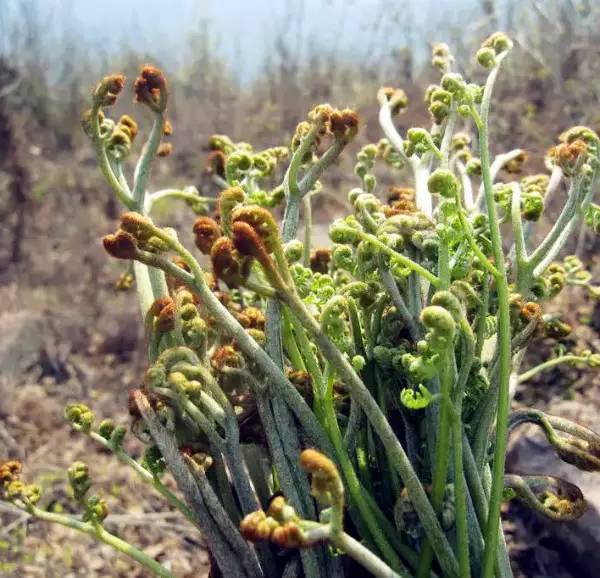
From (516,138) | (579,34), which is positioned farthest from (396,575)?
(579,34)

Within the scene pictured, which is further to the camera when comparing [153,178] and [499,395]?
[153,178]

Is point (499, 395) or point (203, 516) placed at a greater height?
point (499, 395)

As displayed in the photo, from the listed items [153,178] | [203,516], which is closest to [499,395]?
[203,516]

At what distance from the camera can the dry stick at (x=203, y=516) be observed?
116 cm

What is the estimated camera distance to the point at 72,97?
1010cm

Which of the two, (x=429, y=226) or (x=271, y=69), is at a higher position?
(x=271, y=69)

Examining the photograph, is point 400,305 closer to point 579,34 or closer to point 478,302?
point 478,302

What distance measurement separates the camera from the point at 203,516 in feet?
3.89

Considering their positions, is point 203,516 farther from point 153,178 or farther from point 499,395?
point 153,178

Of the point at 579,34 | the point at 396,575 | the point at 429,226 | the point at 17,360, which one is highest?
the point at 579,34

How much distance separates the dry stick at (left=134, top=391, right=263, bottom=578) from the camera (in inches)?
45.6

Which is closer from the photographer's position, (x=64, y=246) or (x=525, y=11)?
(x=64, y=246)

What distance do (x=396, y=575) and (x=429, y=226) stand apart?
1.60 feet

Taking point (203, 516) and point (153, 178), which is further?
point (153, 178)
